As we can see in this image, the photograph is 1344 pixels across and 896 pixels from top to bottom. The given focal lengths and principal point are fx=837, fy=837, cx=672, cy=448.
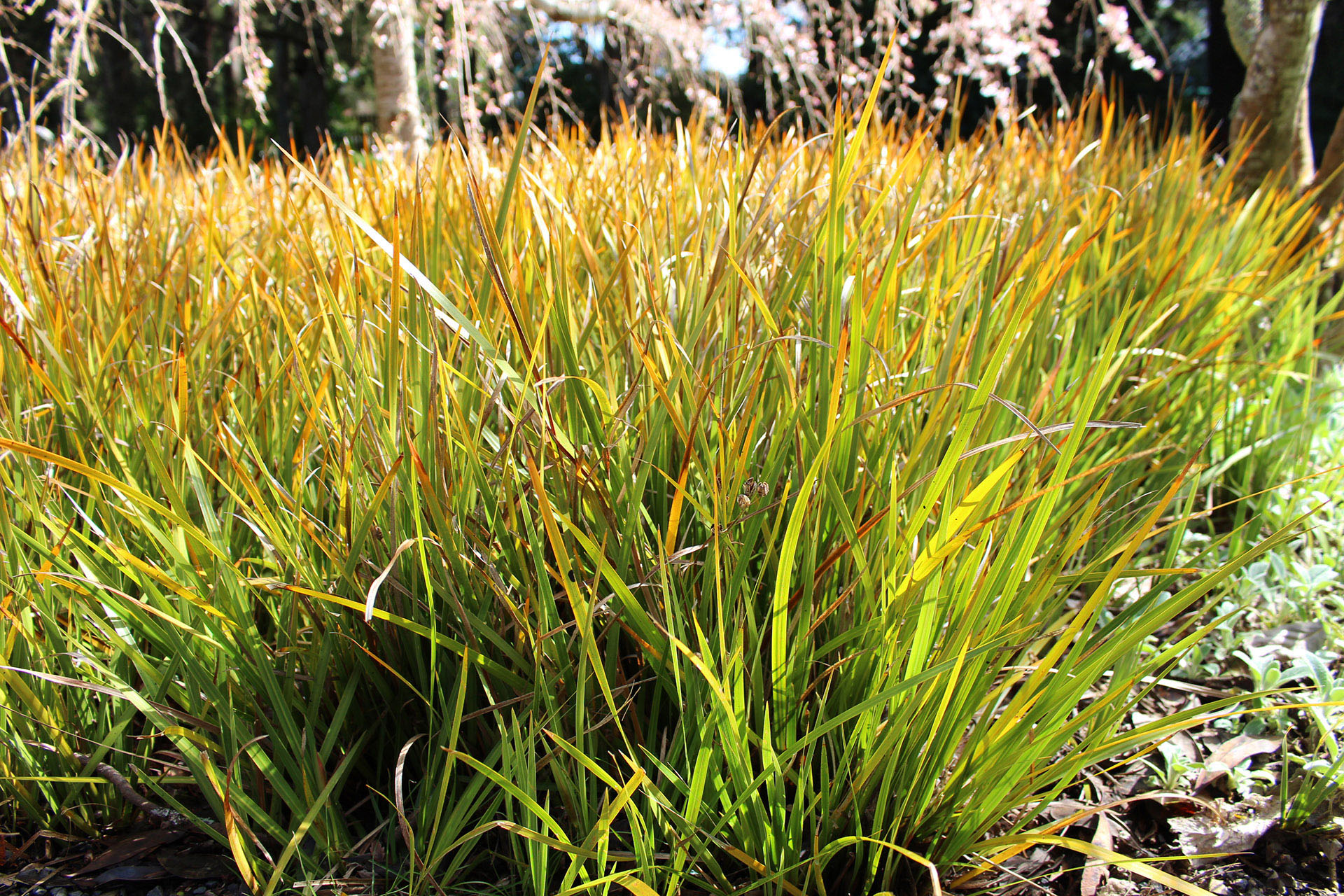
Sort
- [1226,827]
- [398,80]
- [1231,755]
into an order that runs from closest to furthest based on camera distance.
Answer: [1226,827], [1231,755], [398,80]

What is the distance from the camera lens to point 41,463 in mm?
1188

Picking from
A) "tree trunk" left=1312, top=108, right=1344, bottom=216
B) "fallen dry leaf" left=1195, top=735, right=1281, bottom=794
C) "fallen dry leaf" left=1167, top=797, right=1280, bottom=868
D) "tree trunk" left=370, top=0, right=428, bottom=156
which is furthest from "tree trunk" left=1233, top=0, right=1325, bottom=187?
"tree trunk" left=370, top=0, right=428, bottom=156

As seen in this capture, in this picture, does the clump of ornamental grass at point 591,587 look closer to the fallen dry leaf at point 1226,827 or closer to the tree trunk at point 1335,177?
the fallen dry leaf at point 1226,827

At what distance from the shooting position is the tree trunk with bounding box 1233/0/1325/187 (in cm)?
327

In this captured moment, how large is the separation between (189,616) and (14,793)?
273 mm

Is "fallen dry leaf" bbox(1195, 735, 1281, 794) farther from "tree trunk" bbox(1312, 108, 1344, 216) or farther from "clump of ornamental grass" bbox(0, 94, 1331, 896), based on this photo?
"tree trunk" bbox(1312, 108, 1344, 216)

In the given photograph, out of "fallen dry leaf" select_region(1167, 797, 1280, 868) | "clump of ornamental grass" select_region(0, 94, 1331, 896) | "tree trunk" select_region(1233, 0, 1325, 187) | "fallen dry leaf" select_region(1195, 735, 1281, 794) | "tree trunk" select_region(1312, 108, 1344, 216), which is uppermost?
"tree trunk" select_region(1233, 0, 1325, 187)

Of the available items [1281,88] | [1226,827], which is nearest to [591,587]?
[1226,827]

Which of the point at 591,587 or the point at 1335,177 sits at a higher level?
the point at 1335,177

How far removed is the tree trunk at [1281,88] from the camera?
327cm

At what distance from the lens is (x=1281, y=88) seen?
336cm

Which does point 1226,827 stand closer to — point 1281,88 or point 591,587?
point 591,587

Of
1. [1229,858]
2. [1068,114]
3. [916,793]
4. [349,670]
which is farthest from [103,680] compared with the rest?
[1068,114]

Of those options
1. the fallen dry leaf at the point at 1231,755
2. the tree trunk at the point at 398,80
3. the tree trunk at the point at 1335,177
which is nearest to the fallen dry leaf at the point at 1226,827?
the fallen dry leaf at the point at 1231,755
